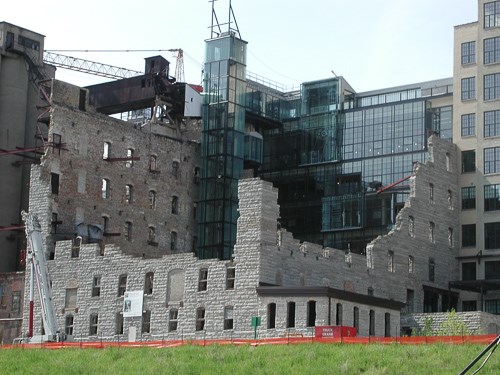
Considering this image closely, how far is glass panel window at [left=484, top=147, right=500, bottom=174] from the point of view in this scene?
99206 mm

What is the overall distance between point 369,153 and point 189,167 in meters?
16.2

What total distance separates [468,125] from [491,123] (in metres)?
2.23

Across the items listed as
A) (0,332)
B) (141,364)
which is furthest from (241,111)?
Result: (141,364)

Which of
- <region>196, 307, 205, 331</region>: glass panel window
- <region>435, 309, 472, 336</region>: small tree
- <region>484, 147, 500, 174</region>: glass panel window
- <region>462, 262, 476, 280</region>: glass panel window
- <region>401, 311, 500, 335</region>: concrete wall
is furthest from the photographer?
<region>462, 262, 476, 280</region>: glass panel window

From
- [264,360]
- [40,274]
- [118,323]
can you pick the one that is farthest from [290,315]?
[264,360]

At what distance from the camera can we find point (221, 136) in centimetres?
10562

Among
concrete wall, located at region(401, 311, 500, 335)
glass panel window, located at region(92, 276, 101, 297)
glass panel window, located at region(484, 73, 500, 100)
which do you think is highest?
glass panel window, located at region(484, 73, 500, 100)

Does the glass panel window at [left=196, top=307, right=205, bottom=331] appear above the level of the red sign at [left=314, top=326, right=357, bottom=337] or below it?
above

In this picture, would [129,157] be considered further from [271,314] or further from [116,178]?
[271,314]

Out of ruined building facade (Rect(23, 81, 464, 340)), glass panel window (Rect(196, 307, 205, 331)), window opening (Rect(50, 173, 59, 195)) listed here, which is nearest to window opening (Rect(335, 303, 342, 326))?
ruined building facade (Rect(23, 81, 464, 340))

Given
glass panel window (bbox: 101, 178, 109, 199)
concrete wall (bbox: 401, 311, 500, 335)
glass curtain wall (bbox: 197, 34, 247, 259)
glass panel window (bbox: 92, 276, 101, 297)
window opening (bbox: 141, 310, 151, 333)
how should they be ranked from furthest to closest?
glass curtain wall (bbox: 197, 34, 247, 259) < glass panel window (bbox: 101, 178, 109, 199) < glass panel window (bbox: 92, 276, 101, 297) < window opening (bbox: 141, 310, 151, 333) < concrete wall (bbox: 401, 311, 500, 335)

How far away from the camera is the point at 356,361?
Result: 53812 mm

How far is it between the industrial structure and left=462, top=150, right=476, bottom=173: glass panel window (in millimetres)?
136

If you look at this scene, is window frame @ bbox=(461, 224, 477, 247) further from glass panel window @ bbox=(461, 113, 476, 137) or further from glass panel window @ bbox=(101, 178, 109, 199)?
glass panel window @ bbox=(101, 178, 109, 199)
